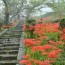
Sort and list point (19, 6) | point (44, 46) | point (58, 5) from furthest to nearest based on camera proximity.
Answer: point (19, 6) → point (58, 5) → point (44, 46)

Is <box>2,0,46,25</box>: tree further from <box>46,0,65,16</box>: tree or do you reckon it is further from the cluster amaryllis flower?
the cluster amaryllis flower

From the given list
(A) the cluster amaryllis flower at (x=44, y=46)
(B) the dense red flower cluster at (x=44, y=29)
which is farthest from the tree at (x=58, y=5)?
(B) the dense red flower cluster at (x=44, y=29)

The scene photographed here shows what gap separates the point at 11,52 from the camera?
10969 millimetres

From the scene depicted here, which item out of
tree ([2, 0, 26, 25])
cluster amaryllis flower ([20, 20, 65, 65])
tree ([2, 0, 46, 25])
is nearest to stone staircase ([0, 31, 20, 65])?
cluster amaryllis flower ([20, 20, 65, 65])

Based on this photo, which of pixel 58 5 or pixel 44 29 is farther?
pixel 58 5

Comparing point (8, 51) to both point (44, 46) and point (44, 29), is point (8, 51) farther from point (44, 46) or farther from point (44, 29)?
point (44, 46)

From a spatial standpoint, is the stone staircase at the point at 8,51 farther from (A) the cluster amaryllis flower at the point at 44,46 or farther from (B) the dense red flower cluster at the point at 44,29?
(B) the dense red flower cluster at the point at 44,29

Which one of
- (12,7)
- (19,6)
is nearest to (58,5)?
(19,6)

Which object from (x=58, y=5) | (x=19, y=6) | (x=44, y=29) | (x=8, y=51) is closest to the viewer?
(x=8, y=51)

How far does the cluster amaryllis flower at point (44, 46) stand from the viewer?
8.18m

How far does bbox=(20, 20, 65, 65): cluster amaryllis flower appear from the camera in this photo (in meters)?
8.18

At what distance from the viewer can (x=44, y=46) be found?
896cm

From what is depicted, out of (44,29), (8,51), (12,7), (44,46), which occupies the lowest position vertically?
(8,51)

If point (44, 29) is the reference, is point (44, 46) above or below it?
below
